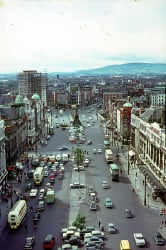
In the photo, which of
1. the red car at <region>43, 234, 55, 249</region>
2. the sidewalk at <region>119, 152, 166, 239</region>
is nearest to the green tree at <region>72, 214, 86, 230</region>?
the red car at <region>43, 234, 55, 249</region>

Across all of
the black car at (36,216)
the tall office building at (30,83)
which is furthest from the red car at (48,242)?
the tall office building at (30,83)

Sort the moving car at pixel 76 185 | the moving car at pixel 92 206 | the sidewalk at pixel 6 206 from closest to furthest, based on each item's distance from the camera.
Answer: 1. the sidewalk at pixel 6 206
2. the moving car at pixel 92 206
3. the moving car at pixel 76 185

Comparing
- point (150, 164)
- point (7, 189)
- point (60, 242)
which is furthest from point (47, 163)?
point (60, 242)

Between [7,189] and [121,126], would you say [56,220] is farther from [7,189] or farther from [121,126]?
[121,126]

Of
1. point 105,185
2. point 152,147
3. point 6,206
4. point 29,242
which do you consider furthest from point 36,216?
point 152,147

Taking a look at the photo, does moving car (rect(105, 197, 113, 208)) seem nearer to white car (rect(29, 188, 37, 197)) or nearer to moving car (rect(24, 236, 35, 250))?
white car (rect(29, 188, 37, 197))

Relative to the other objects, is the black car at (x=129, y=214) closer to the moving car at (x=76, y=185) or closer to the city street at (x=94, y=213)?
the city street at (x=94, y=213)
